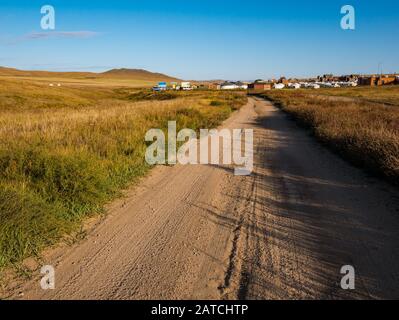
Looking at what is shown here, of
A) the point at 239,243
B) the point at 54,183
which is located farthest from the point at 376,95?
the point at 54,183

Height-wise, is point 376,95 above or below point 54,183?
above

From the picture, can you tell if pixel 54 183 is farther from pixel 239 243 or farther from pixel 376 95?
pixel 376 95

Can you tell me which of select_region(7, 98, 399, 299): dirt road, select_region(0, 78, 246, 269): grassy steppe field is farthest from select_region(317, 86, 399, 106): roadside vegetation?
select_region(0, 78, 246, 269): grassy steppe field

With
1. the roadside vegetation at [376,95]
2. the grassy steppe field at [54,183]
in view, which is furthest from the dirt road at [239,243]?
the roadside vegetation at [376,95]

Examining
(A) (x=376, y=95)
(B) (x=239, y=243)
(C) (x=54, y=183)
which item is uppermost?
(A) (x=376, y=95)

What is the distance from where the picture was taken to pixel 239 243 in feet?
14.6

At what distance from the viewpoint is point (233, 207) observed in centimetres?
581

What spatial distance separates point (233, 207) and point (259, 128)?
1149 cm

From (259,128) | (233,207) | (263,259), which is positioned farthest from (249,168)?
(259,128)

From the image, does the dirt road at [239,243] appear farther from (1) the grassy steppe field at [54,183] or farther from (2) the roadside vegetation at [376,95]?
(2) the roadside vegetation at [376,95]

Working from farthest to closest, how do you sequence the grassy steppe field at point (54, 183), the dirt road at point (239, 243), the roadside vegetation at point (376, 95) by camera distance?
the roadside vegetation at point (376, 95) → the grassy steppe field at point (54, 183) → the dirt road at point (239, 243)

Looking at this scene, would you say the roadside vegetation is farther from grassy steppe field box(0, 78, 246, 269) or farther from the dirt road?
grassy steppe field box(0, 78, 246, 269)

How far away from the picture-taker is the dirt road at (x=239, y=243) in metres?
3.47
